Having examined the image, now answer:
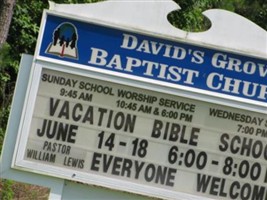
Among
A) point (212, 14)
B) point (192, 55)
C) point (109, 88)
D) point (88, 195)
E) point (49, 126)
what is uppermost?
point (212, 14)

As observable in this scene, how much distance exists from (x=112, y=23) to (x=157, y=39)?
0.34 meters

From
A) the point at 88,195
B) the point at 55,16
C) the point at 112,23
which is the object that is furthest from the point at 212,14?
the point at 88,195

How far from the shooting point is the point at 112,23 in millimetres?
5082

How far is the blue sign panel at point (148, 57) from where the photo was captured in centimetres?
509

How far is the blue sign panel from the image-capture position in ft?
16.7

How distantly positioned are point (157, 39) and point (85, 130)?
820 millimetres

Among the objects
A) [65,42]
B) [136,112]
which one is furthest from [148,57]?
[65,42]

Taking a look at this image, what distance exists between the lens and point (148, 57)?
5.10 meters

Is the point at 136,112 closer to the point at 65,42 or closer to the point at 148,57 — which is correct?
the point at 148,57

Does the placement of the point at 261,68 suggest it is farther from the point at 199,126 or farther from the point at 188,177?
the point at 188,177

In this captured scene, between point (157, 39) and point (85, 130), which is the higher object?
point (157, 39)

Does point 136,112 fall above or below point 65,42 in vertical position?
below

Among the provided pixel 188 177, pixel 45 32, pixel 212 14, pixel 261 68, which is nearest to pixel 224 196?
pixel 188 177

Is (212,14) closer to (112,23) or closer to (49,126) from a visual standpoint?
(112,23)
